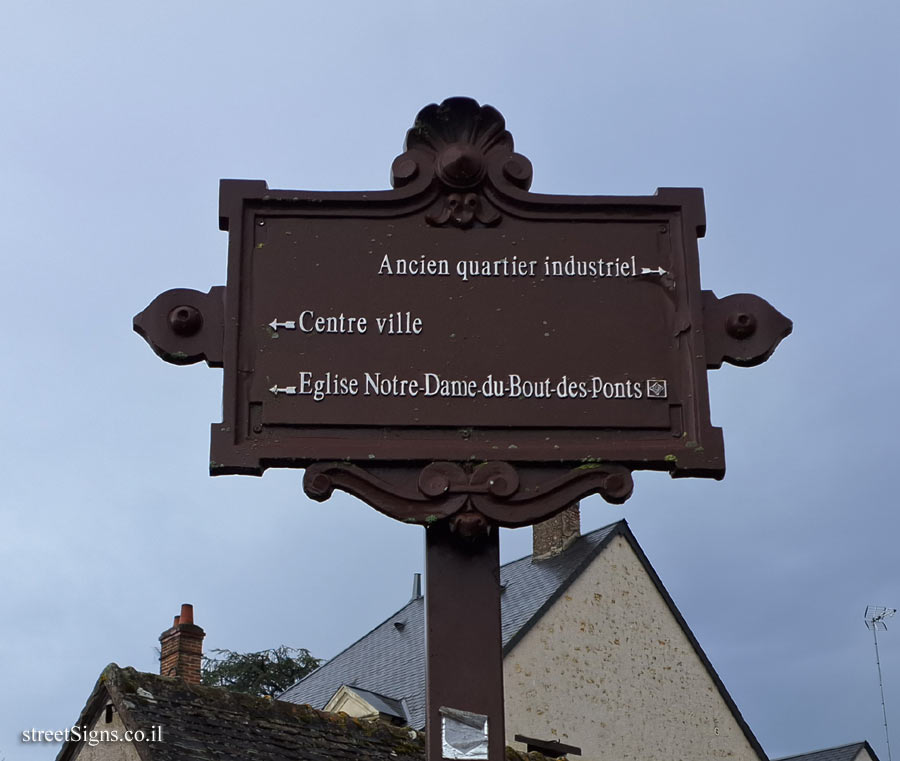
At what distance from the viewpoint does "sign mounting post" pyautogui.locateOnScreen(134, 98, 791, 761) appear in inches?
186

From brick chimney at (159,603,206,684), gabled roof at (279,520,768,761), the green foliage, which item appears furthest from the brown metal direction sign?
the green foliage

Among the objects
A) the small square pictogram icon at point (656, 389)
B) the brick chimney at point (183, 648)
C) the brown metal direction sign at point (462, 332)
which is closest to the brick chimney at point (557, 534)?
the brick chimney at point (183, 648)

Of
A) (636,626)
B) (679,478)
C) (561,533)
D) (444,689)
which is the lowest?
(444,689)

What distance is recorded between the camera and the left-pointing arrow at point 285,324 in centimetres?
499

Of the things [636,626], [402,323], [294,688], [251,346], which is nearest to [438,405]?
[402,323]

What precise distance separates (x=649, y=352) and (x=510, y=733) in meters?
14.6

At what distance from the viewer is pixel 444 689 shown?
4.51 m

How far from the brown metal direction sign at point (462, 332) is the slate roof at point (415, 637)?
14.0 m

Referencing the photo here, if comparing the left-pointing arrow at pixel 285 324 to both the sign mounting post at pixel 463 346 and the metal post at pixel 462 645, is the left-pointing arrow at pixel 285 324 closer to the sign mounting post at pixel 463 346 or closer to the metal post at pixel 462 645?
the sign mounting post at pixel 463 346

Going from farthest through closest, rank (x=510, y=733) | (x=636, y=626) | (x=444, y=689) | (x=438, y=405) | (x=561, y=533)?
(x=561, y=533) → (x=636, y=626) → (x=510, y=733) → (x=438, y=405) → (x=444, y=689)

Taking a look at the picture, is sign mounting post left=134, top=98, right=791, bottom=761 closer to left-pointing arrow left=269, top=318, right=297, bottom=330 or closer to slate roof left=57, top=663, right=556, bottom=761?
left-pointing arrow left=269, top=318, right=297, bottom=330

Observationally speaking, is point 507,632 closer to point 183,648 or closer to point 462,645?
point 183,648

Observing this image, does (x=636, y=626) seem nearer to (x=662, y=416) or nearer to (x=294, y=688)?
(x=294, y=688)

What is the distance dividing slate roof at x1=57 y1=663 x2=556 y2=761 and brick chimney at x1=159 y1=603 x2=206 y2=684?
555 centimetres
